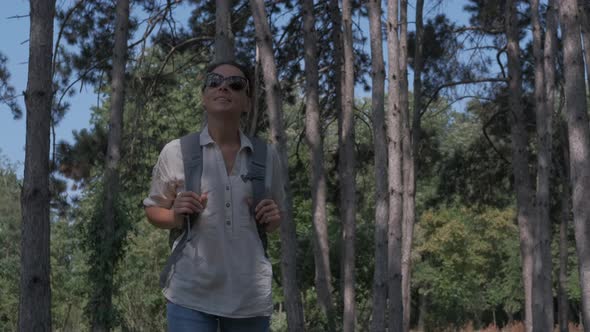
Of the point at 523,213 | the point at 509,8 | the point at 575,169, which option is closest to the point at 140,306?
the point at 523,213

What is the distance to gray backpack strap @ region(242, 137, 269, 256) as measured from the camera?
3.55 m

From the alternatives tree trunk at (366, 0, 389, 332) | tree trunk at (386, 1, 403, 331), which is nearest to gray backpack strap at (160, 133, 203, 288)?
tree trunk at (366, 0, 389, 332)

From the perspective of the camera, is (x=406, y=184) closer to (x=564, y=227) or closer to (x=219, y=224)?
(x=564, y=227)

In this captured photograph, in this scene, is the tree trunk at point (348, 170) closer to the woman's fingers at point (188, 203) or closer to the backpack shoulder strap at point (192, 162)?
the backpack shoulder strap at point (192, 162)

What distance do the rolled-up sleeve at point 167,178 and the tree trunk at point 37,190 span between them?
5739 mm

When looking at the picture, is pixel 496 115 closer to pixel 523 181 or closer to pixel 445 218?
pixel 523 181

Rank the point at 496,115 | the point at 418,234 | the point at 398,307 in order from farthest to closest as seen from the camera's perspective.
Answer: the point at 418,234 < the point at 496,115 < the point at 398,307

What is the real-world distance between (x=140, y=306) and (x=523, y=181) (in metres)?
11.0

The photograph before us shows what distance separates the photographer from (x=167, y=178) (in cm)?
353

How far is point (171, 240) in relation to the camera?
3578mm

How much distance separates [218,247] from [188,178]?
273 mm

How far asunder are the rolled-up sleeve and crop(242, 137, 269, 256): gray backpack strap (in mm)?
244

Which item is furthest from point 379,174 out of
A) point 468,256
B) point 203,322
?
point 468,256

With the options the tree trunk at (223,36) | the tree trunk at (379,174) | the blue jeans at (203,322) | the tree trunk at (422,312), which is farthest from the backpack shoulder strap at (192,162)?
the tree trunk at (422,312)
